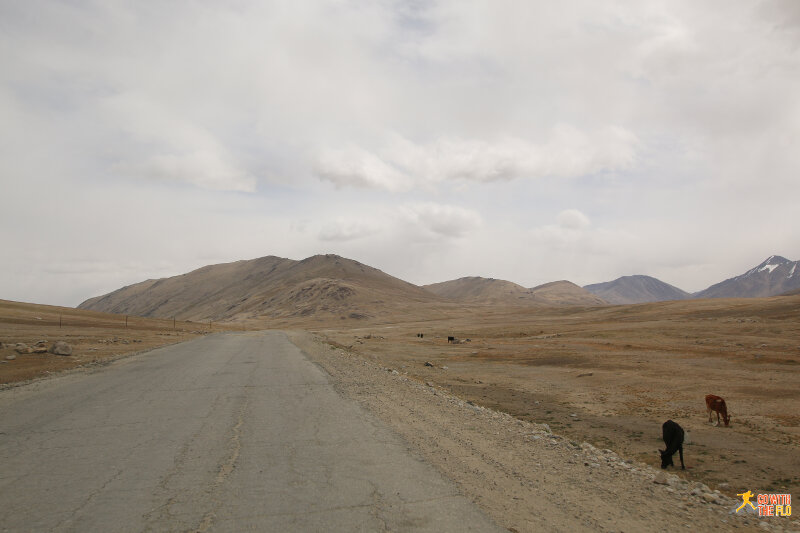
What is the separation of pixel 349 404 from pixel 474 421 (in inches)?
135

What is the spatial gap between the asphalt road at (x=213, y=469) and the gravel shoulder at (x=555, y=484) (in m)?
0.50

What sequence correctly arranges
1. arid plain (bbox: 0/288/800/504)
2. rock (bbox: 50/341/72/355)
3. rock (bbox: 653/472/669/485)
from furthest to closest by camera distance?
rock (bbox: 50/341/72/355) → arid plain (bbox: 0/288/800/504) → rock (bbox: 653/472/669/485)

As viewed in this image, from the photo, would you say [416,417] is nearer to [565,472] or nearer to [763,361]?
[565,472]

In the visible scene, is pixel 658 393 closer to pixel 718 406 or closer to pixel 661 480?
pixel 718 406

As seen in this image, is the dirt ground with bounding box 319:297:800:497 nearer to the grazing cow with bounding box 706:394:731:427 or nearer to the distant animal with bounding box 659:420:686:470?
the grazing cow with bounding box 706:394:731:427

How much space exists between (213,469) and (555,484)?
527 cm

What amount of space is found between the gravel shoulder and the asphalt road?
495 millimetres

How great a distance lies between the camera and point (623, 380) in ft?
71.0

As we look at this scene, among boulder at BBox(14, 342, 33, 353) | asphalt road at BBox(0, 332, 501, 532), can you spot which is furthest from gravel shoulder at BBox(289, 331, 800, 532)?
boulder at BBox(14, 342, 33, 353)

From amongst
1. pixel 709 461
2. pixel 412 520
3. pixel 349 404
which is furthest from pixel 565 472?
pixel 349 404

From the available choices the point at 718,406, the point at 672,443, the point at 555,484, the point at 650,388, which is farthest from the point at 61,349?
the point at 718,406

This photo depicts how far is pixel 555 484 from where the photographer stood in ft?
22.1

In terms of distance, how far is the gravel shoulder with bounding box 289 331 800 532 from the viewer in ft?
18.3

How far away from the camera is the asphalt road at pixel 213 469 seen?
17.4 feet
